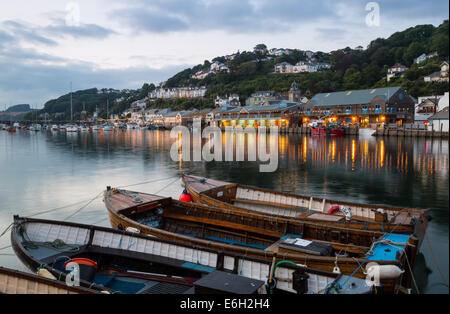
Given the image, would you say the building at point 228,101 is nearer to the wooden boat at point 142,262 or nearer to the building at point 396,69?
the building at point 396,69

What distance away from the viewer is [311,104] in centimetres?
9062

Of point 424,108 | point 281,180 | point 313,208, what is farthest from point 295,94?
point 313,208

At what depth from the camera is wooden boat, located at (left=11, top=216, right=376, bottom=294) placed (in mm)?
7262

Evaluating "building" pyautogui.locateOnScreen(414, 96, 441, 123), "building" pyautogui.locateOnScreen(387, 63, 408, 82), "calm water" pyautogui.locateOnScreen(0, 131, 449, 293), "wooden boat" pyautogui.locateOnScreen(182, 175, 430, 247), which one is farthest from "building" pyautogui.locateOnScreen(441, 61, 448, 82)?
"wooden boat" pyautogui.locateOnScreen(182, 175, 430, 247)

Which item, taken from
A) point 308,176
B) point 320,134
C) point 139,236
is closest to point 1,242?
point 139,236

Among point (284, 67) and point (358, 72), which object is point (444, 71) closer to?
point (358, 72)

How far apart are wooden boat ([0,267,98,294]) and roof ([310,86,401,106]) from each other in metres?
81.0

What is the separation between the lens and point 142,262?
9.07 m

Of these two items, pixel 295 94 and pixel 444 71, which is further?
pixel 295 94

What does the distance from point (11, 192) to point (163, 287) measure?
2064 centimetres

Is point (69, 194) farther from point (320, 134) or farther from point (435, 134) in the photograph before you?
point (320, 134)

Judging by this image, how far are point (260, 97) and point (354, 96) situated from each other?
2130 inches

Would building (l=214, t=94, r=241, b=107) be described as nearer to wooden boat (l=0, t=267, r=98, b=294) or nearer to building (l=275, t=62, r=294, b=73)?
building (l=275, t=62, r=294, b=73)

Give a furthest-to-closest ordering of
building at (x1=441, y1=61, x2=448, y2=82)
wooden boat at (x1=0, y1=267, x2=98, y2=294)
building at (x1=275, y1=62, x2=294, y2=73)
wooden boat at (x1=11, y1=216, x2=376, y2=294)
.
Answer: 1. building at (x1=275, y1=62, x2=294, y2=73)
2. building at (x1=441, y1=61, x2=448, y2=82)
3. wooden boat at (x1=11, y1=216, x2=376, y2=294)
4. wooden boat at (x1=0, y1=267, x2=98, y2=294)
